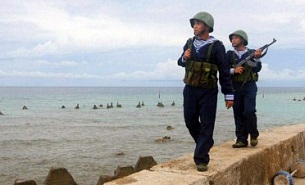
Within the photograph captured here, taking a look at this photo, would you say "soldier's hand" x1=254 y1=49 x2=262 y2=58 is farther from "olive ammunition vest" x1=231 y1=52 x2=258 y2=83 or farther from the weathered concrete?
the weathered concrete

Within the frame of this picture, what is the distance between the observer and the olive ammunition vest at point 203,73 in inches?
180

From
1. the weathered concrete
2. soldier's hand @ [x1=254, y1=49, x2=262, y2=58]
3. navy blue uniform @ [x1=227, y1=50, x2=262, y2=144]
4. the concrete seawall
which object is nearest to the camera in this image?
the concrete seawall

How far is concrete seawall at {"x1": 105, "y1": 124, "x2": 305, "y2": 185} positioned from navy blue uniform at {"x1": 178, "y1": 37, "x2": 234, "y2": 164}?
0.32 metres

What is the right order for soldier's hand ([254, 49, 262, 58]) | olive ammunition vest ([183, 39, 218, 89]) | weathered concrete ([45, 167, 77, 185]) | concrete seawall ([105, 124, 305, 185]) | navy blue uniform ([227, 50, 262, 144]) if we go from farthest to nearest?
weathered concrete ([45, 167, 77, 185]) → navy blue uniform ([227, 50, 262, 144]) → soldier's hand ([254, 49, 262, 58]) → olive ammunition vest ([183, 39, 218, 89]) → concrete seawall ([105, 124, 305, 185])

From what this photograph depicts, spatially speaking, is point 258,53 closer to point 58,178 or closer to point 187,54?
point 187,54

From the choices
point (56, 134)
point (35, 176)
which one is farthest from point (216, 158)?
point (56, 134)

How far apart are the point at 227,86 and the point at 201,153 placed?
0.86 meters

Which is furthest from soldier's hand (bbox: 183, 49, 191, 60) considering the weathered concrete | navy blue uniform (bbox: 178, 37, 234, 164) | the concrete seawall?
the weathered concrete

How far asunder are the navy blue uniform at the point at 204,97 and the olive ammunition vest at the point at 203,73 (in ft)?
0.12

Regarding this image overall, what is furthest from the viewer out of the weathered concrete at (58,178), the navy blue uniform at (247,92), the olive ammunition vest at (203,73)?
the weathered concrete at (58,178)

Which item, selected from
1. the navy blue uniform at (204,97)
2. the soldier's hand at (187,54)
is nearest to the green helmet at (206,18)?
the navy blue uniform at (204,97)

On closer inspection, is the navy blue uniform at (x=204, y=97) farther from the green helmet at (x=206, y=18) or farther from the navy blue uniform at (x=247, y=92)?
the navy blue uniform at (x=247, y=92)

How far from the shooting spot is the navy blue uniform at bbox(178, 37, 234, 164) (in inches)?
182

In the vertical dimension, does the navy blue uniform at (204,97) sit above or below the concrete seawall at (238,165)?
above
